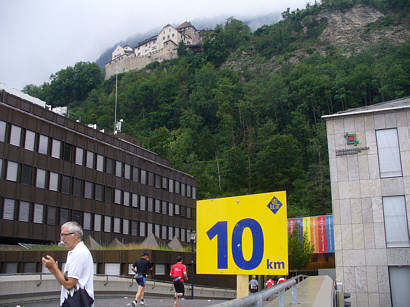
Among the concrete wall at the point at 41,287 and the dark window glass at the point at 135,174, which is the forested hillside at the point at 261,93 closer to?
the dark window glass at the point at 135,174

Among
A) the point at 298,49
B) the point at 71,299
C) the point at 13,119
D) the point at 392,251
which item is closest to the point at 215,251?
the point at 71,299

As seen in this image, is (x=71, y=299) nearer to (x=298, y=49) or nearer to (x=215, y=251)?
(x=215, y=251)

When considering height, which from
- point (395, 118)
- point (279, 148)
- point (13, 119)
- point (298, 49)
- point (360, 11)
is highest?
point (360, 11)

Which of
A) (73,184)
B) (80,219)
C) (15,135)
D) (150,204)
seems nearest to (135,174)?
(150,204)

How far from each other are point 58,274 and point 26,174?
1539 inches

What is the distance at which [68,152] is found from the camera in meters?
45.2

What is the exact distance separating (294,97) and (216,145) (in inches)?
890

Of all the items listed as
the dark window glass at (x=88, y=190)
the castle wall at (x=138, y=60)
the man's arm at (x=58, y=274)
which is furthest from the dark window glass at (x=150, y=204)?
the castle wall at (x=138, y=60)

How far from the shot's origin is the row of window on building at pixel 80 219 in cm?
3884

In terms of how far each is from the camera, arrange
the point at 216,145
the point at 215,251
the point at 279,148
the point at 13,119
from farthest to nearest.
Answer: the point at 216,145, the point at 279,148, the point at 13,119, the point at 215,251

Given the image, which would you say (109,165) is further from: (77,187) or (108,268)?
(108,268)

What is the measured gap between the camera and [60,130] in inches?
1753

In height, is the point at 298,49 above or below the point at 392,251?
above

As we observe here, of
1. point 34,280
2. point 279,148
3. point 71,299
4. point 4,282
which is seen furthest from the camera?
point 279,148
